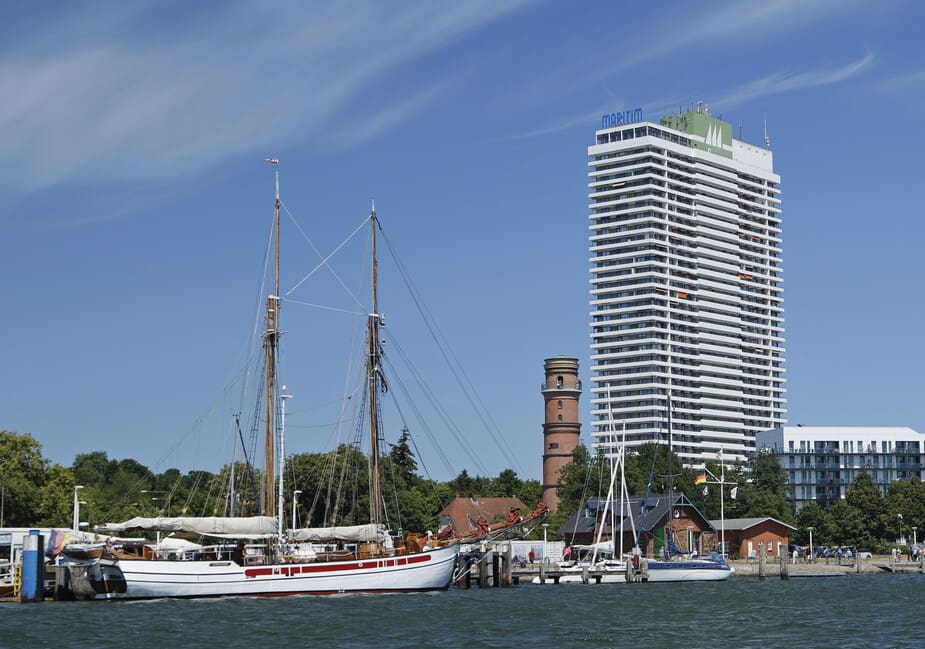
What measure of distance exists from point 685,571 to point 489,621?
44995 millimetres

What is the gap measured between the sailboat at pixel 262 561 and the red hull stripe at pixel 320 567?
6 centimetres

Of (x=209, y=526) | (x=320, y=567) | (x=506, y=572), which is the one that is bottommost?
(x=506, y=572)

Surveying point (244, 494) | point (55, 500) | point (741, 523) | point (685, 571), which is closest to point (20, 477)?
point (55, 500)

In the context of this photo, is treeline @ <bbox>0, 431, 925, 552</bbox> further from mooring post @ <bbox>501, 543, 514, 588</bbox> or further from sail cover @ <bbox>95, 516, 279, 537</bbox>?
sail cover @ <bbox>95, 516, 279, 537</bbox>

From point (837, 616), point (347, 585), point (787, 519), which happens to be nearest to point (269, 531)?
point (347, 585)

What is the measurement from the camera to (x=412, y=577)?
88.1 metres

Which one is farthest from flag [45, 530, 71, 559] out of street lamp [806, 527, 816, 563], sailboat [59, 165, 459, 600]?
street lamp [806, 527, 816, 563]

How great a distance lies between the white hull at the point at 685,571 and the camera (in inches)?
4338

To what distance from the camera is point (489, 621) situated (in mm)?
68625

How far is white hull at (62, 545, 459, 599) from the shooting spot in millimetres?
82562

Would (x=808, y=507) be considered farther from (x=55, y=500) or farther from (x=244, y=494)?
(x=55, y=500)

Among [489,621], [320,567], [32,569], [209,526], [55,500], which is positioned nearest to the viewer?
[489,621]

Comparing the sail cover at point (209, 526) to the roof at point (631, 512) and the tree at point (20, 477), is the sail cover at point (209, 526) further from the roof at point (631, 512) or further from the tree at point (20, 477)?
the roof at point (631, 512)

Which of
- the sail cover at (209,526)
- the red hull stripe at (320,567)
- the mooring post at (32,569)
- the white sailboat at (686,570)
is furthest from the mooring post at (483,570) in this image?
the mooring post at (32,569)
